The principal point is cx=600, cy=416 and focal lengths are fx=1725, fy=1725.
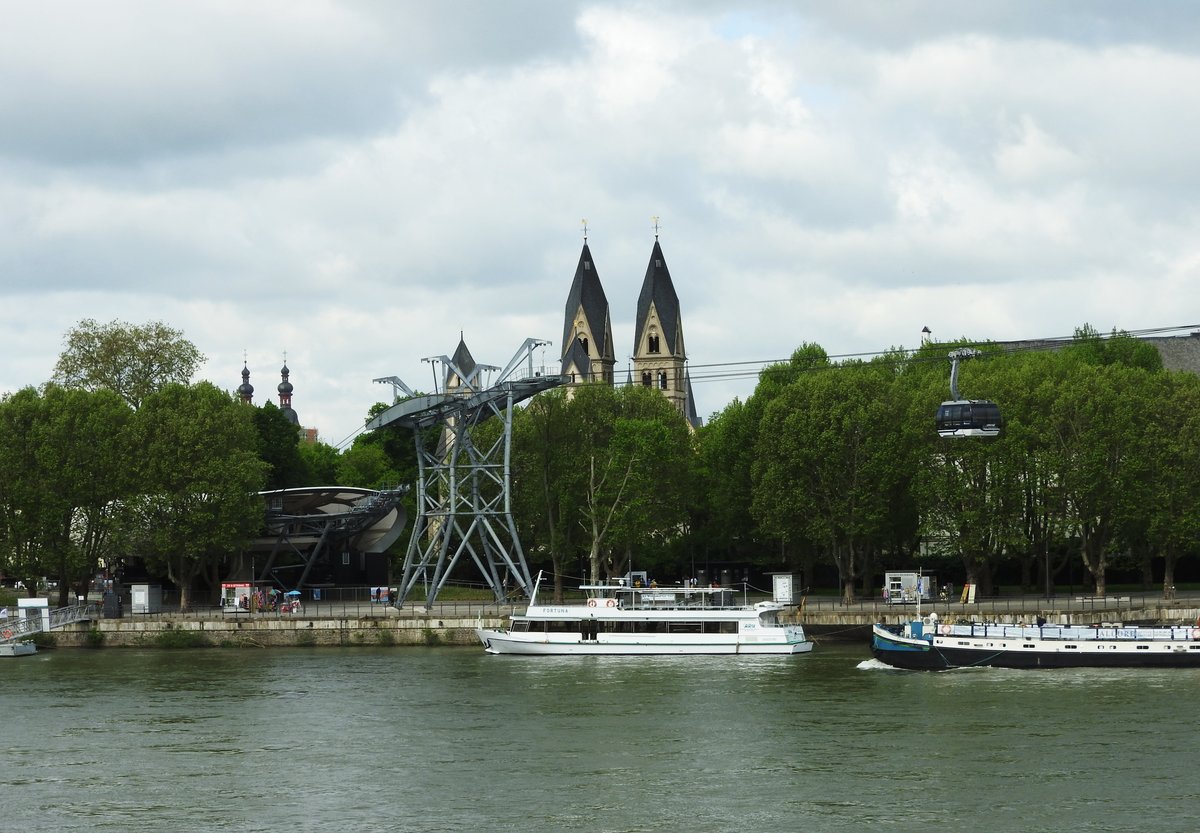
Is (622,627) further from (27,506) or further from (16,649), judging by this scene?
(27,506)

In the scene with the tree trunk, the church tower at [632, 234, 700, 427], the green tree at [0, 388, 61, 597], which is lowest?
the tree trunk

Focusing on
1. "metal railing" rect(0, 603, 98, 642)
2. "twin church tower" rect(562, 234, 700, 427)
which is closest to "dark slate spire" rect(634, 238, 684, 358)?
"twin church tower" rect(562, 234, 700, 427)

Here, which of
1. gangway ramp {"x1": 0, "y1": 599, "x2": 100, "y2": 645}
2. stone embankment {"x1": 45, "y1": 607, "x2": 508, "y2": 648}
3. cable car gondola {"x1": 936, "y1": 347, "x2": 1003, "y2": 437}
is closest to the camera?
cable car gondola {"x1": 936, "y1": 347, "x2": 1003, "y2": 437}

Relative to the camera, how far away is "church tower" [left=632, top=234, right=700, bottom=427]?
5917 inches

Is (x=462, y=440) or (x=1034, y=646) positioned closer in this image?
(x=1034, y=646)

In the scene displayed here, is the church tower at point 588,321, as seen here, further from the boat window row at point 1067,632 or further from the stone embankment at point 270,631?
the boat window row at point 1067,632

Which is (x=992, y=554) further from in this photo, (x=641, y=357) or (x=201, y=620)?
(x=641, y=357)

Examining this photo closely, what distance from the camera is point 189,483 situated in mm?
79312

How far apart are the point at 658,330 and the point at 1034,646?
3746 inches

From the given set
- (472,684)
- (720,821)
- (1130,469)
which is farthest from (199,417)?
(720,821)

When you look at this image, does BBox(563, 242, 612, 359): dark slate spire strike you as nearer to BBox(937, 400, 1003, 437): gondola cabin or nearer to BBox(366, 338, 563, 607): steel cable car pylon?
BBox(366, 338, 563, 607): steel cable car pylon

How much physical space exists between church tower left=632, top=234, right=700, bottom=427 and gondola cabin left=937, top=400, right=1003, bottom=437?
312ft

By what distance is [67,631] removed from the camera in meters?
72.9

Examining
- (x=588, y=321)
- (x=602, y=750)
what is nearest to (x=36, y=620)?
(x=602, y=750)
